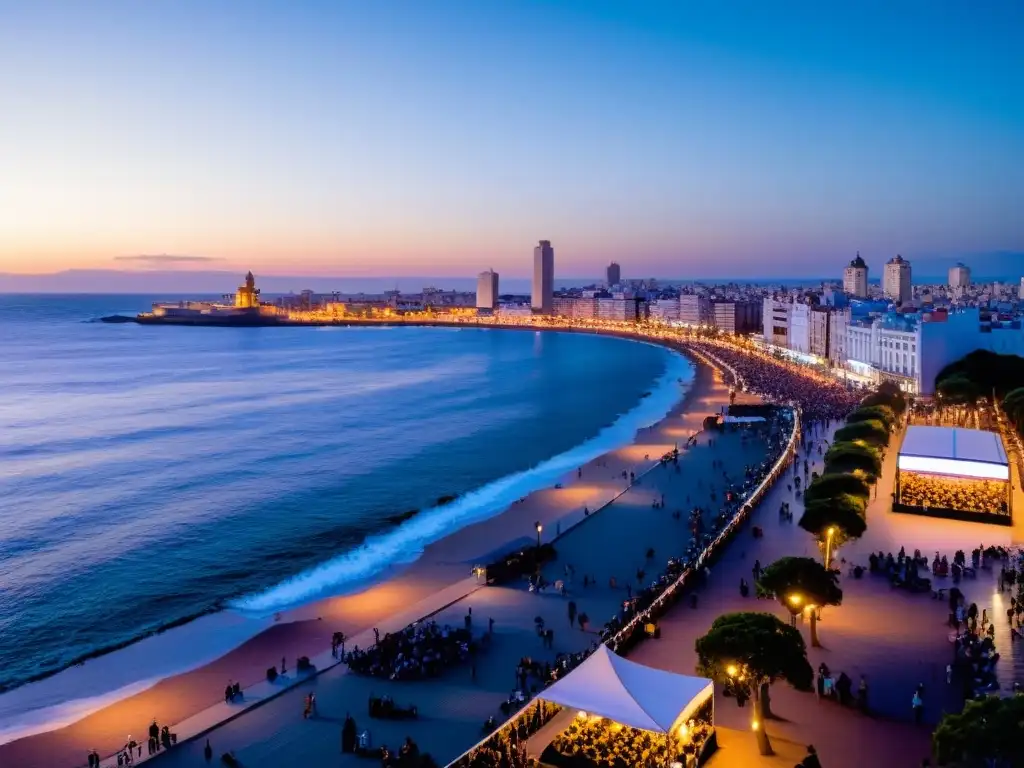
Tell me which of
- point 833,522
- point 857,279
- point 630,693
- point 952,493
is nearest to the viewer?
point 630,693

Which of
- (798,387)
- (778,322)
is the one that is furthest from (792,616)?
(778,322)

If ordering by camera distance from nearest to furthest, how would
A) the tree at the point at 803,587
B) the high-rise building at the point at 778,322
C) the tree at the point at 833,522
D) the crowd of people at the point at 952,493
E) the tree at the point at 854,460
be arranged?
the tree at the point at 803,587 → the tree at the point at 833,522 → the crowd of people at the point at 952,493 → the tree at the point at 854,460 → the high-rise building at the point at 778,322

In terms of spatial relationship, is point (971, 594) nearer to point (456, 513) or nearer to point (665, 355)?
point (456, 513)

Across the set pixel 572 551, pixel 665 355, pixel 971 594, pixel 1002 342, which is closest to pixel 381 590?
pixel 572 551

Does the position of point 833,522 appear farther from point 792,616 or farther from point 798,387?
point 798,387

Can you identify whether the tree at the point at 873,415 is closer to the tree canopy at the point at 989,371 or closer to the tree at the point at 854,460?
the tree at the point at 854,460

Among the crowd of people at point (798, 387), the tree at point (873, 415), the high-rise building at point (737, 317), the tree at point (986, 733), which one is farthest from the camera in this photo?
the high-rise building at point (737, 317)

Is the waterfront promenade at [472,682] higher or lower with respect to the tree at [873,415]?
lower

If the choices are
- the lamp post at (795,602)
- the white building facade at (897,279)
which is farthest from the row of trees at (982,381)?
the white building facade at (897,279)
